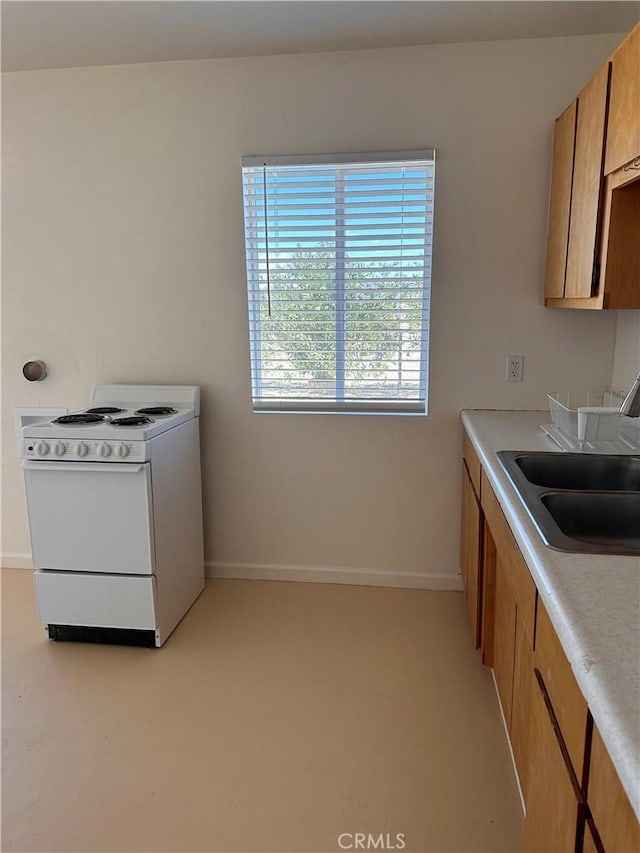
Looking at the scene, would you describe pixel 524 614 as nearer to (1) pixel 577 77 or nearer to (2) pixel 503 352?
(2) pixel 503 352

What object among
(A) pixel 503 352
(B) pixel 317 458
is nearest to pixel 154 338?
(B) pixel 317 458

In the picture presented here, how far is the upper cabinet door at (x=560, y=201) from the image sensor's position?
2.27 meters

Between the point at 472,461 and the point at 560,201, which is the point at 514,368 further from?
the point at 560,201

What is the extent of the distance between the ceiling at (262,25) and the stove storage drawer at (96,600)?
7.43 feet

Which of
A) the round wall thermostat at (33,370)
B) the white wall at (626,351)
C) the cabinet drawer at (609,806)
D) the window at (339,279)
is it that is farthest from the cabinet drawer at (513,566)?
the round wall thermostat at (33,370)

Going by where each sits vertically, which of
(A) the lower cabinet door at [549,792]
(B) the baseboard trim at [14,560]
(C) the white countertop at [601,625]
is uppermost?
(C) the white countertop at [601,625]

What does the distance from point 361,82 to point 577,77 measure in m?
0.93

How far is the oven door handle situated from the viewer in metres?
2.36

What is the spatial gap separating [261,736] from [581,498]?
1344 millimetres

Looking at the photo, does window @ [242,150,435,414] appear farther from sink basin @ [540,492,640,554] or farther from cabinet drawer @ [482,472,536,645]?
sink basin @ [540,492,640,554]

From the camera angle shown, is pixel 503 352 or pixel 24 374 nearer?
pixel 503 352

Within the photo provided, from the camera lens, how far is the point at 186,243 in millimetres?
2881

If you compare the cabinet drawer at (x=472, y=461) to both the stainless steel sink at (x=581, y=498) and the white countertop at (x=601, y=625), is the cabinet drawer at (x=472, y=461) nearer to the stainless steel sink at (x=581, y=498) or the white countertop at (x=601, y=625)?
the stainless steel sink at (x=581, y=498)

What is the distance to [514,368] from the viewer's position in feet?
9.08
